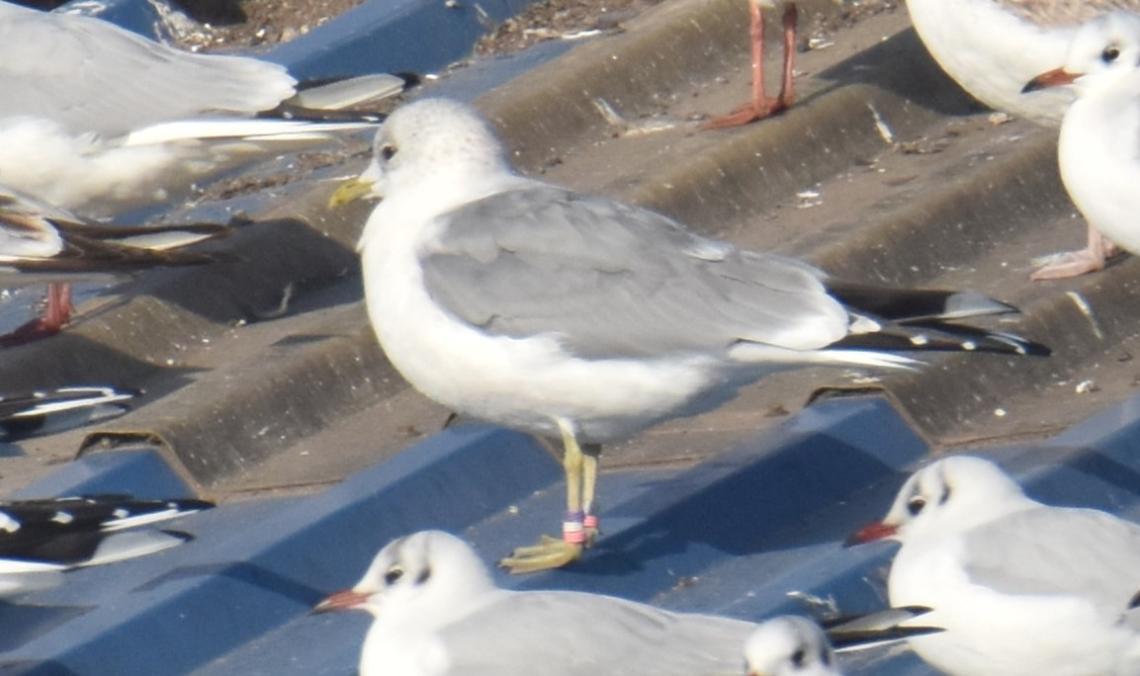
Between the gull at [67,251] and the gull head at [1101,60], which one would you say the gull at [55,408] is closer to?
the gull at [67,251]

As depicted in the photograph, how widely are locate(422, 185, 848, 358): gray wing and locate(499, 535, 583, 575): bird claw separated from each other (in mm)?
378

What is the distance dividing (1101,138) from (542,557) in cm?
204

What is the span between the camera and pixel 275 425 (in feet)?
16.9

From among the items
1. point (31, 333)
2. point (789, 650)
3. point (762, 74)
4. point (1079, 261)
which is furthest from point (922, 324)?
point (762, 74)

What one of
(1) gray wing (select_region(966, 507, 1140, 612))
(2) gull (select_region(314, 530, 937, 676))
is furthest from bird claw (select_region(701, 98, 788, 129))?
(2) gull (select_region(314, 530, 937, 676))

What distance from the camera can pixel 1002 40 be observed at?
22.6 ft

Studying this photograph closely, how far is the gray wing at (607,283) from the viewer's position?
4.65 m

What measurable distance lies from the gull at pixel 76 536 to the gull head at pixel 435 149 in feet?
3.01

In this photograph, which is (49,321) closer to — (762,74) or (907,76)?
(762,74)

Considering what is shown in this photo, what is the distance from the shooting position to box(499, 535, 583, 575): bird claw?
4.46 m

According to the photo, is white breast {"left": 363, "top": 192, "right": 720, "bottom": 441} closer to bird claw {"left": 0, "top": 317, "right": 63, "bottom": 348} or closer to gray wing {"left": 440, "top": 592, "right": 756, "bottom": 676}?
gray wing {"left": 440, "top": 592, "right": 756, "bottom": 676}

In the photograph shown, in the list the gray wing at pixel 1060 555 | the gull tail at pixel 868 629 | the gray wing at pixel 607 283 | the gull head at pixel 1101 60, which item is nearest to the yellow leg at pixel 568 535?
the gray wing at pixel 607 283

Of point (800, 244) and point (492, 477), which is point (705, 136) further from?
point (492, 477)


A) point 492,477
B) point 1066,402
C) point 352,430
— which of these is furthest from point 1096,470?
point 352,430
